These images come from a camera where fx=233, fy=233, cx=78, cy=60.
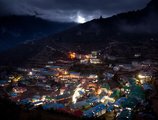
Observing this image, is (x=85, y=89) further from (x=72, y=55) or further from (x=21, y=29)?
(x=21, y=29)

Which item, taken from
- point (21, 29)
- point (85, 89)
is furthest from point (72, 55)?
point (21, 29)

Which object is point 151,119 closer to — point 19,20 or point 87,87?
point 87,87

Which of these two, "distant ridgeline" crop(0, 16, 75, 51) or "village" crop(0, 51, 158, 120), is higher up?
"distant ridgeline" crop(0, 16, 75, 51)

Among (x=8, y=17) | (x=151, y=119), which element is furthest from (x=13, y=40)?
(x=151, y=119)

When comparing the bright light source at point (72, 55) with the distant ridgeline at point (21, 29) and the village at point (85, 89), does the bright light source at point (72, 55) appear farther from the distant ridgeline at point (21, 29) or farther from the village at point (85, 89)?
the distant ridgeline at point (21, 29)

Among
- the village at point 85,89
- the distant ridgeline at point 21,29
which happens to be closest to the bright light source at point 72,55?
the village at point 85,89

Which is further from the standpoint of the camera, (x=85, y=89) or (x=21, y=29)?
(x=21, y=29)

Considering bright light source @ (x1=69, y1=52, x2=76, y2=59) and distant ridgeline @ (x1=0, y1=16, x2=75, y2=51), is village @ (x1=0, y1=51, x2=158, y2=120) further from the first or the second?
distant ridgeline @ (x1=0, y1=16, x2=75, y2=51)

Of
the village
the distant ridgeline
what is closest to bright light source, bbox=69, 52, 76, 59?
the village
